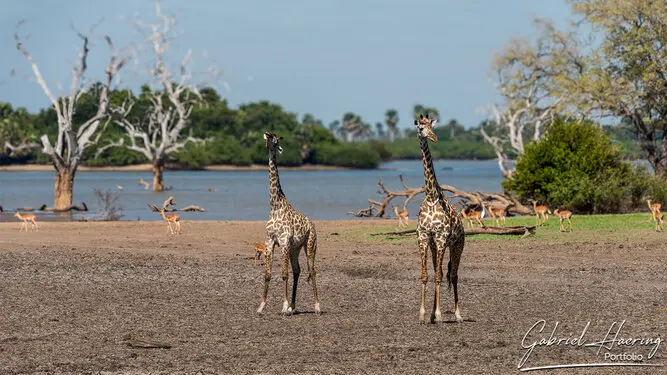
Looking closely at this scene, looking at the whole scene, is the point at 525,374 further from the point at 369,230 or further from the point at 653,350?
the point at 369,230

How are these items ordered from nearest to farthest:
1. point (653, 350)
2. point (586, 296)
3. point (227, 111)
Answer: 1. point (653, 350)
2. point (586, 296)
3. point (227, 111)

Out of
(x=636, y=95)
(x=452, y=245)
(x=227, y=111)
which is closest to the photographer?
(x=452, y=245)

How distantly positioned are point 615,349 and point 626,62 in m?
31.6

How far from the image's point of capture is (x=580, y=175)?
115 ft

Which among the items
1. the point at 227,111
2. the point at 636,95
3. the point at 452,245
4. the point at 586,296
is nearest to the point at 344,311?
the point at 452,245

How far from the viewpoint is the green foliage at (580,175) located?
34375 mm

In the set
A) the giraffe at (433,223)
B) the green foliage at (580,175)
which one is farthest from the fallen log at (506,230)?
the giraffe at (433,223)

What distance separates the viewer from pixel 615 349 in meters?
11.6

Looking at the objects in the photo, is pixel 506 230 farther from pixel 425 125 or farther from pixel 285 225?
pixel 425 125

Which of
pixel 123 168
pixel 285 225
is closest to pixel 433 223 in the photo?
pixel 285 225
